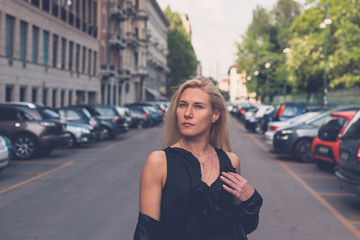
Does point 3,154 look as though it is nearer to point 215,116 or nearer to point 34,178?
point 34,178

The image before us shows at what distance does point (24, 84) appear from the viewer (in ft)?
102

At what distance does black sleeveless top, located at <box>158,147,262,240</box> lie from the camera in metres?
2.88

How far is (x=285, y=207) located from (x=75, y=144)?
13914 millimetres

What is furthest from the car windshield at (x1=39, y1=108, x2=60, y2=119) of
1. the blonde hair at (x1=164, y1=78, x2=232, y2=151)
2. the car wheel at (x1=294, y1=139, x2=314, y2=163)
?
the blonde hair at (x1=164, y1=78, x2=232, y2=151)

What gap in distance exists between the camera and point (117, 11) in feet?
183

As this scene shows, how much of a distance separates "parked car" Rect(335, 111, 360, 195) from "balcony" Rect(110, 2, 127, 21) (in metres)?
47.9

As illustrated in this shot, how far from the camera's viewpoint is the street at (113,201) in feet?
23.6

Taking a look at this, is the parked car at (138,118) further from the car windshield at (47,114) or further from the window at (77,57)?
the car windshield at (47,114)

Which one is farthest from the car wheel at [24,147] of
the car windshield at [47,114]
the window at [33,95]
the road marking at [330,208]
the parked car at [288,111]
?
the window at [33,95]

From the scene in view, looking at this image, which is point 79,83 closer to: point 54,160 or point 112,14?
point 112,14

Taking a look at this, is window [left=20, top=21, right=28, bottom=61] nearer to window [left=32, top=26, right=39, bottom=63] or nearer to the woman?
window [left=32, top=26, right=39, bottom=63]

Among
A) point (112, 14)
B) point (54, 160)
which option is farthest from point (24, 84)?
point (112, 14)

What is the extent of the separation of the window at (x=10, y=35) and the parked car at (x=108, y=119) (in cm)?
616

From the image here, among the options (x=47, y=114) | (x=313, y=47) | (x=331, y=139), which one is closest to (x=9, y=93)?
(x=47, y=114)
